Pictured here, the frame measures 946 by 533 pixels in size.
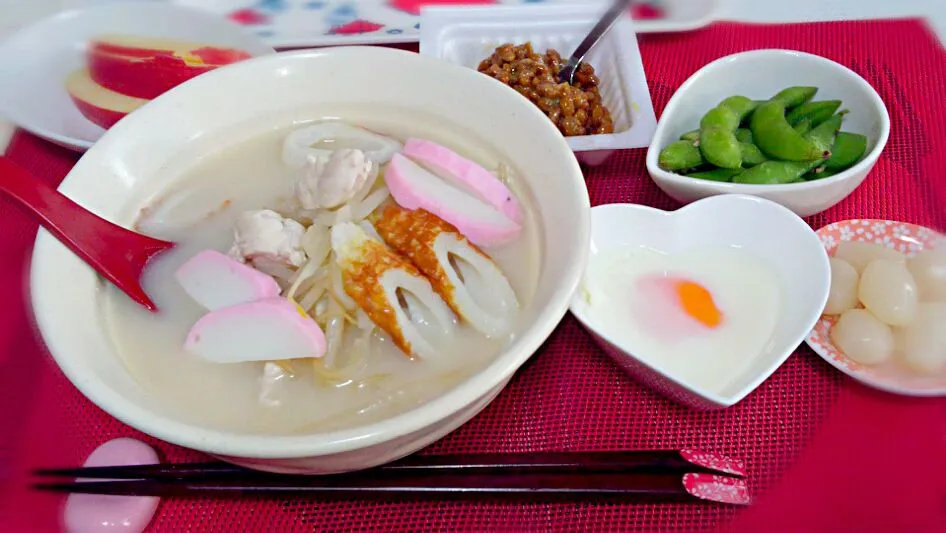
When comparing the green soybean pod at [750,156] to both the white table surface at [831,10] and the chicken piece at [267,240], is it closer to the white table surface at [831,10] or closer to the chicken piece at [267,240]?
the white table surface at [831,10]

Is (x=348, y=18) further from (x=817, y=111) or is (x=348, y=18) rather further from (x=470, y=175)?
(x=817, y=111)

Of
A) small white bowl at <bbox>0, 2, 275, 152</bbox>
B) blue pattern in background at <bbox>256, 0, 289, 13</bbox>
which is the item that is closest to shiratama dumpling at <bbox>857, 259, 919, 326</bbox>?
small white bowl at <bbox>0, 2, 275, 152</bbox>

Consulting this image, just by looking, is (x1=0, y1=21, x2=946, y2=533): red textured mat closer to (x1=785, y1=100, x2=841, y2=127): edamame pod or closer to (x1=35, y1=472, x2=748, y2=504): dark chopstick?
(x1=35, y1=472, x2=748, y2=504): dark chopstick

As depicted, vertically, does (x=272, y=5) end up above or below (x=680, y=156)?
above

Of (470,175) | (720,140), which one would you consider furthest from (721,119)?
(470,175)

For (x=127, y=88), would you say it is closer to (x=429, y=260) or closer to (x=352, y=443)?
(x=429, y=260)

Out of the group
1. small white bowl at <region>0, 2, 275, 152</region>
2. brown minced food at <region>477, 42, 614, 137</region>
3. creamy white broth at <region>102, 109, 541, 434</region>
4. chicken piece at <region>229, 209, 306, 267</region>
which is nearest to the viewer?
creamy white broth at <region>102, 109, 541, 434</region>
